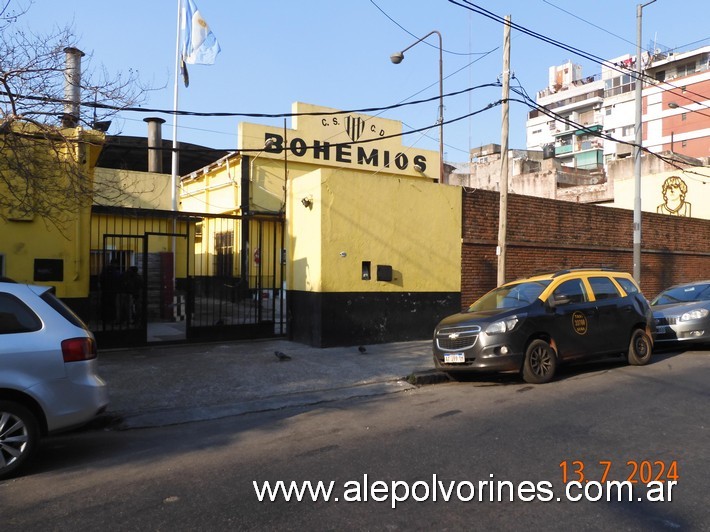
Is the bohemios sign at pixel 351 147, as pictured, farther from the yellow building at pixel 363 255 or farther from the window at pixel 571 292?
the window at pixel 571 292

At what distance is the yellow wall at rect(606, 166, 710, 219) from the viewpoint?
76.7 feet

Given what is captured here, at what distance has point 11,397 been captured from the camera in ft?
15.6

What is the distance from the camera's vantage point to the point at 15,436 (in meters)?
4.74

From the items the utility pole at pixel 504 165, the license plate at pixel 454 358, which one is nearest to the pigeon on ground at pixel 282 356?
the license plate at pixel 454 358

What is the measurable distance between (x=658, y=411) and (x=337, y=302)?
21.0ft

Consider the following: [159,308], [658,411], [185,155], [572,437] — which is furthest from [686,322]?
[185,155]

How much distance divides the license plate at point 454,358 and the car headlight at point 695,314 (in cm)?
569

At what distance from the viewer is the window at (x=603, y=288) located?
9432 mm

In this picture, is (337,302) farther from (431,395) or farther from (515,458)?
(515,458)

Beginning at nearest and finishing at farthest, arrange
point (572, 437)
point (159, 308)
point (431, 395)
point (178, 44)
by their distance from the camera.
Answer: point (572, 437)
point (431, 395)
point (159, 308)
point (178, 44)

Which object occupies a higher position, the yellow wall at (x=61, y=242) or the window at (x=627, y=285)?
the yellow wall at (x=61, y=242)

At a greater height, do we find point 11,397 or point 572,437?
point 11,397

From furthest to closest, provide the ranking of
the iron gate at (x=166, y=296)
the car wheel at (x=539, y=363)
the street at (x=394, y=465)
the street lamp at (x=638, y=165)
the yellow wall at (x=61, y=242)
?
the street lamp at (x=638, y=165)
the iron gate at (x=166, y=296)
the yellow wall at (x=61, y=242)
the car wheel at (x=539, y=363)
the street at (x=394, y=465)

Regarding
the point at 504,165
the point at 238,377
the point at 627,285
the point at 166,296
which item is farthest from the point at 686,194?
the point at 238,377
